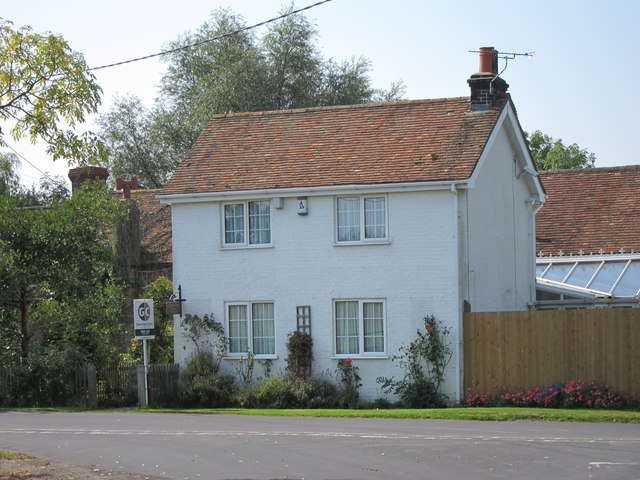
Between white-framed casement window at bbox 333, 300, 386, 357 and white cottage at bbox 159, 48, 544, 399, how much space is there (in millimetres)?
30

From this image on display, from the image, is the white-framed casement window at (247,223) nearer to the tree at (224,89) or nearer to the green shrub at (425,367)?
the green shrub at (425,367)

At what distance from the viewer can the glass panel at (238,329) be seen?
90.2 ft

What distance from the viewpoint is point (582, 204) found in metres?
35.4

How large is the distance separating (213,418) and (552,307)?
40.6 feet

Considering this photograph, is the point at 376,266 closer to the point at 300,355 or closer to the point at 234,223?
the point at 300,355

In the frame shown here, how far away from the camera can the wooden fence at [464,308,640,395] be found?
22.9 metres

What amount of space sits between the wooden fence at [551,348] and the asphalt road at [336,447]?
396 centimetres

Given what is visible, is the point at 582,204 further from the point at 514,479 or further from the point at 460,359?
the point at 514,479

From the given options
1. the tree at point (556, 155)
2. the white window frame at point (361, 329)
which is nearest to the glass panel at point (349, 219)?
the white window frame at point (361, 329)

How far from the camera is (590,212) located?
34844mm

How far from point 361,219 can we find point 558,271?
9.36 m

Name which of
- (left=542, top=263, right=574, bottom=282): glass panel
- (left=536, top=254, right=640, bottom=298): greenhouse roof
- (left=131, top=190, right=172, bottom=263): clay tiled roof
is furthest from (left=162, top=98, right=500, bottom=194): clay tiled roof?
(left=542, top=263, right=574, bottom=282): glass panel

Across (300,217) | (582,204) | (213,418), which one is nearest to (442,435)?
(213,418)

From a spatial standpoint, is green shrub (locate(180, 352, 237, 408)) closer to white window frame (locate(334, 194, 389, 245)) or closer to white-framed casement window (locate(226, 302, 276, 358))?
white-framed casement window (locate(226, 302, 276, 358))
